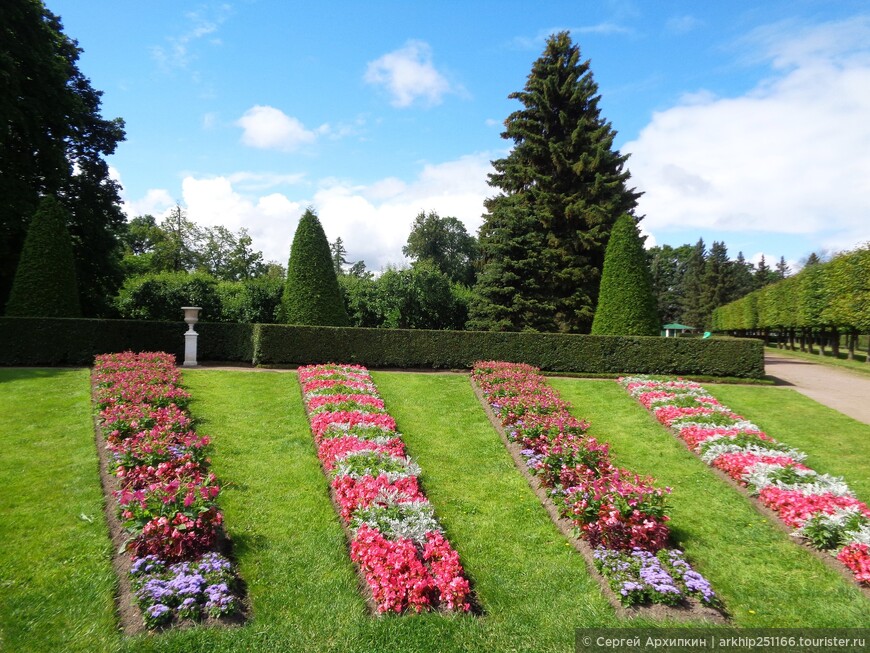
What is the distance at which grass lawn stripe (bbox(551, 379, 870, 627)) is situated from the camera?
5082 millimetres

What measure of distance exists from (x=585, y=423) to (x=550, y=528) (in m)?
3.94

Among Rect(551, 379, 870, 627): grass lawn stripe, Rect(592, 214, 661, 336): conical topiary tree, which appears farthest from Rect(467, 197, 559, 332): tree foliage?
Rect(551, 379, 870, 627): grass lawn stripe

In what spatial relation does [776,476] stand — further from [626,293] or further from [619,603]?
[626,293]

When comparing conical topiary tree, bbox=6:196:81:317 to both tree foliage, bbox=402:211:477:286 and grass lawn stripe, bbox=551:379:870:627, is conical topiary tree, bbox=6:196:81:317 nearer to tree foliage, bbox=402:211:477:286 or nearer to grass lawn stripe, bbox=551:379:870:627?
grass lawn stripe, bbox=551:379:870:627

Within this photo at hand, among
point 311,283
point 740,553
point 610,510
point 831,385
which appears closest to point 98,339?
point 311,283

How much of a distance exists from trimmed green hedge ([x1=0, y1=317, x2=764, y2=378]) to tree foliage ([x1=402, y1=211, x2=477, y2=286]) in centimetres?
3568

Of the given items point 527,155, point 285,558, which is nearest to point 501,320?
point 527,155

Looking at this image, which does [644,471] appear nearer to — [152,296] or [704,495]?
[704,495]

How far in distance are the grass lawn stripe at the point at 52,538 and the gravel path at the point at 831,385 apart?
1396 centimetres

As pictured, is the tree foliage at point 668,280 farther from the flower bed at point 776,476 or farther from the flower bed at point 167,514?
the flower bed at point 167,514

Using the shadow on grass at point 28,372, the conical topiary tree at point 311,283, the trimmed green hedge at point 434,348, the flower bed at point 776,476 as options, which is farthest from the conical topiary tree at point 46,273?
the flower bed at point 776,476

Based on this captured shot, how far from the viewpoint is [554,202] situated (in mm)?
24500

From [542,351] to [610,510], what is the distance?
9888 mm

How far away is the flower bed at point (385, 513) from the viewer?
4.85 metres
